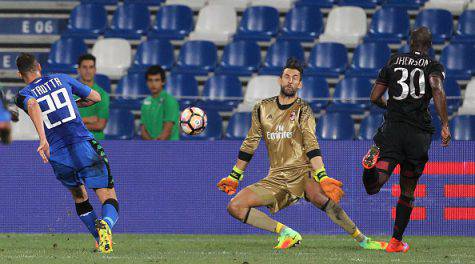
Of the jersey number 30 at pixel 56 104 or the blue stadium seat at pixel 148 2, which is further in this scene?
the blue stadium seat at pixel 148 2

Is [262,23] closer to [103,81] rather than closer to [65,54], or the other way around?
[103,81]

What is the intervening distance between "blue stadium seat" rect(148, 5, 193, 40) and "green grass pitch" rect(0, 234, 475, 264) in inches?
202

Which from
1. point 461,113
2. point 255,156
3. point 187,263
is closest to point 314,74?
Answer: point 461,113

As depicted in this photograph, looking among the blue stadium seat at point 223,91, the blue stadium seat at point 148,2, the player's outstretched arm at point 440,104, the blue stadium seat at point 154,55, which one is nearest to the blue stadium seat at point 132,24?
the blue stadium seat at point 148,2

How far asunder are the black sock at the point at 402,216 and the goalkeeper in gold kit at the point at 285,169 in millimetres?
290

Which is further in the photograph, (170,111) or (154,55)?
(154,55)

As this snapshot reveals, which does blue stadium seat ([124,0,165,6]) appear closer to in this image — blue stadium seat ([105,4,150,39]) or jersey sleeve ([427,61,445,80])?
blue stadium seat ([105,4,150,39])

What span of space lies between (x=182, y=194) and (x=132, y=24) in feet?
16.9

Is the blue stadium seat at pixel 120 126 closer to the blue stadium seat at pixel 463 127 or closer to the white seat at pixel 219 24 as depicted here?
the white seat at pixel 219 24

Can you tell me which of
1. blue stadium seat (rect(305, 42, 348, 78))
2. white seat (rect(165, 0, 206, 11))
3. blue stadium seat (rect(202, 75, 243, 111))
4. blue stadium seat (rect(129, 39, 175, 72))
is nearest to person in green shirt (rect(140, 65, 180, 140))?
blue stadium seat (rect(202, 75, 243, 111))

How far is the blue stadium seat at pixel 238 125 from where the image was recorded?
Result: 14977mm

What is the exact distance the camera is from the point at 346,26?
16.7m

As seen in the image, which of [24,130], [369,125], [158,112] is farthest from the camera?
[24,130]

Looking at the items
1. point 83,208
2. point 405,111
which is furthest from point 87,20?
point 405,111
